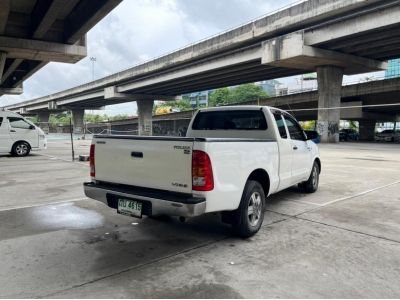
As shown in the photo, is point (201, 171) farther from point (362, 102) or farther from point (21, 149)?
point (362, 102)

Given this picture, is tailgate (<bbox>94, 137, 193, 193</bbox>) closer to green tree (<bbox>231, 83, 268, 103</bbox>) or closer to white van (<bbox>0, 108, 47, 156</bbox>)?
white van (<bbox>0, 108, 47, 156</bbox>)

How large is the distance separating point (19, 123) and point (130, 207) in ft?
44.9

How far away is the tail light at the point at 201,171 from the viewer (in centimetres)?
391

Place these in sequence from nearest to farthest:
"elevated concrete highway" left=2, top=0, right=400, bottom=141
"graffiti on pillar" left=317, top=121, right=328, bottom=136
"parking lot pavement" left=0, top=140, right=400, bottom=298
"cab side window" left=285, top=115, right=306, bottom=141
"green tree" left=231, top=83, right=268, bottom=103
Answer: "parking lot pavement" left=0, top=140, right=400, bottom=298 < "cab side window" left=285, top=115, right=306, bottom=141 < "elevated concrete highway" left=2, top=0, right=400, bottom=141 < "graffiti on pillar" left=317, top=121, right=328, bottom=136 < "green tree" left=231, top=83, right=268, bottom=103

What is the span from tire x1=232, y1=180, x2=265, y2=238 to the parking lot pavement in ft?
0.46

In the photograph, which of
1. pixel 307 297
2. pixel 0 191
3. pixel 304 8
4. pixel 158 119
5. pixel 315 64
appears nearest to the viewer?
pixel 307 297

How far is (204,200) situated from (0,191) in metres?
6.08

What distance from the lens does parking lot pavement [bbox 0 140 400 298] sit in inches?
131

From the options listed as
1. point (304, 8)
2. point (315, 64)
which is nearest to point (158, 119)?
point (315, 64)

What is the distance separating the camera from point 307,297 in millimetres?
3145

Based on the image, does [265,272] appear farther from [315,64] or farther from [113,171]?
[315,64]

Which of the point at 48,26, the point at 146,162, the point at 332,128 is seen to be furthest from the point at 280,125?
the point at 332,128

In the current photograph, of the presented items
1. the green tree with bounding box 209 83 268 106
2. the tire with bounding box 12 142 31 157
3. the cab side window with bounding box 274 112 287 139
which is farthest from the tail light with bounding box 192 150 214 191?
the green tree with bounding box 209 83 268 106

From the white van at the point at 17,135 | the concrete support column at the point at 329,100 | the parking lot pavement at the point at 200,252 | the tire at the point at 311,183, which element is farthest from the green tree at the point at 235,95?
the parking lot pavement at the point at 200,252
